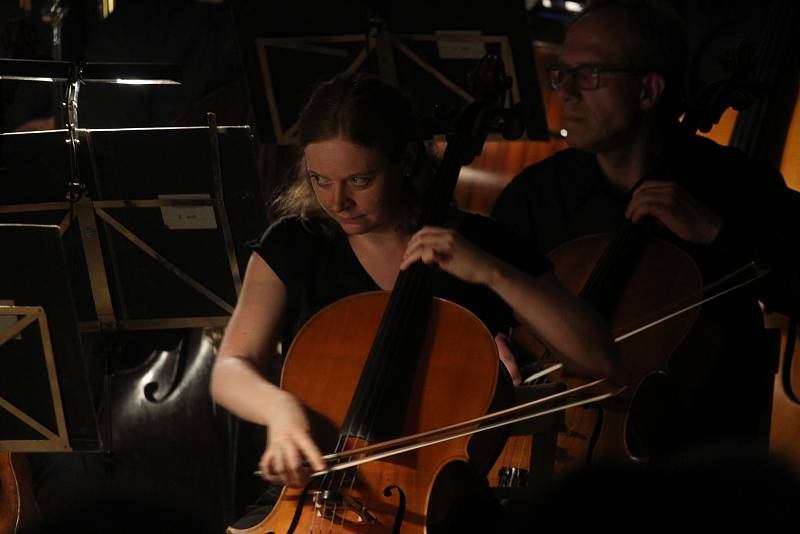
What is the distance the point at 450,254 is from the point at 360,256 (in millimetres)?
263

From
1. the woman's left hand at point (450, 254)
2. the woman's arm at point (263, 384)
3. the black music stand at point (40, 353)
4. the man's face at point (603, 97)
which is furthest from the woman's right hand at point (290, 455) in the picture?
the man's face at point (603, 97)

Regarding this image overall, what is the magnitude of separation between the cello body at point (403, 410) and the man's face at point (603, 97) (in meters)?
0.72

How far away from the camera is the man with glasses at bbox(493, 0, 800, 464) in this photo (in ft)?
7.02

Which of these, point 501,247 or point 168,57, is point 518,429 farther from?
point 168,57

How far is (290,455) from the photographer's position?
1.55 m

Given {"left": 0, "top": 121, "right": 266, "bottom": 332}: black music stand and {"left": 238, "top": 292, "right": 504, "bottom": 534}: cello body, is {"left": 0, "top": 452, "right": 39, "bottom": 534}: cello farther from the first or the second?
{"left": 238, "top": 292, "right": 504, "bottom": 534}: cello body

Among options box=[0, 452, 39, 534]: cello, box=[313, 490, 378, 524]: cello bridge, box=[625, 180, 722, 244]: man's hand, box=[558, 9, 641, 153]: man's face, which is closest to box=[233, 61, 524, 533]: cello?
box=[313, 490, 378, 524]: cello bridge

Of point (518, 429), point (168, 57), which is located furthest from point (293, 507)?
point (168, 57)

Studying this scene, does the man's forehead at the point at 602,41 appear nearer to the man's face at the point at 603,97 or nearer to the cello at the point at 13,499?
the man's face at the point at 603,97

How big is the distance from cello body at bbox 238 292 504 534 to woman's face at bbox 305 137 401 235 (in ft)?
0.46

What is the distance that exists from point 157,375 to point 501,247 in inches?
52.0

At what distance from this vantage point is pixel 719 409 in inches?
87.3

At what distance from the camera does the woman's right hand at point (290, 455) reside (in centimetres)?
155

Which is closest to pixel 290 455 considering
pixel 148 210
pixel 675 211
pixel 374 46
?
pixel 675 211
